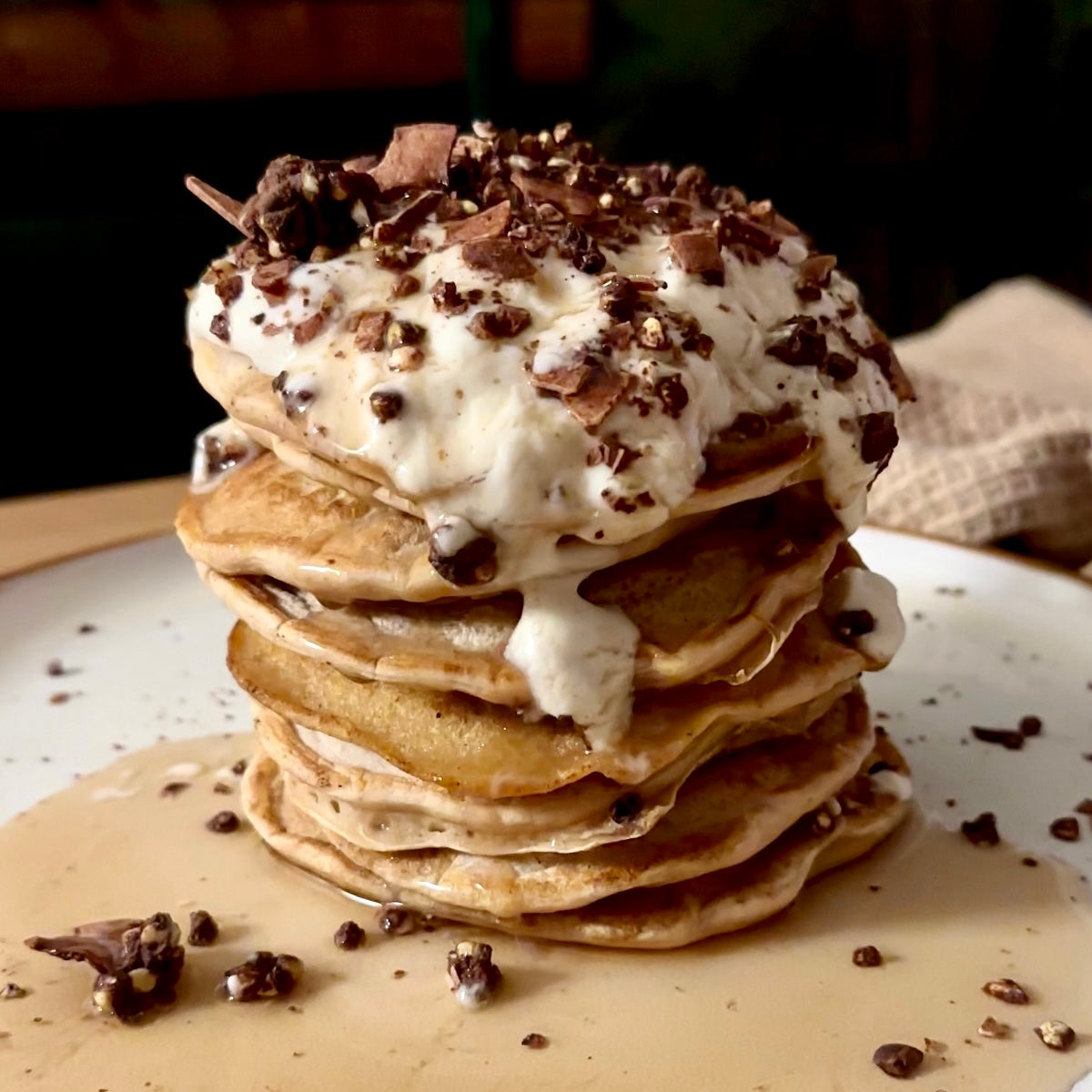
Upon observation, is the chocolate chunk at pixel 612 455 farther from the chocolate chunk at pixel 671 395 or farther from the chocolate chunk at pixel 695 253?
the chocolate chunk at pixel 695 253

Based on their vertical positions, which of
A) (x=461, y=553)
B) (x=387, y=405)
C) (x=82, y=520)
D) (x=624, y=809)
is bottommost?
(x=82, y=520)

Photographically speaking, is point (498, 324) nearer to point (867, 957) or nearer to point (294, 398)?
point (294, 398)

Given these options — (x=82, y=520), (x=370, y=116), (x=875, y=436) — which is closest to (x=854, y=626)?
(x=875, y=436)

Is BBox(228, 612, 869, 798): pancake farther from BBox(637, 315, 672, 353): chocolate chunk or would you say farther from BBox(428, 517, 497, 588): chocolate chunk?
BBox(637, 315, 672, 353): chocolate chunk

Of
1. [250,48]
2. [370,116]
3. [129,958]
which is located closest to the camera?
[129,958]

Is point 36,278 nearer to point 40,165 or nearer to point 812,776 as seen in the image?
point 40,165

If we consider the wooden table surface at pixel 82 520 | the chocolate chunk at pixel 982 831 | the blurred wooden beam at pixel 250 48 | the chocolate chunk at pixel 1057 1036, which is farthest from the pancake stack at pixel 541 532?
the blurred wooden beam at pixel 250 48
